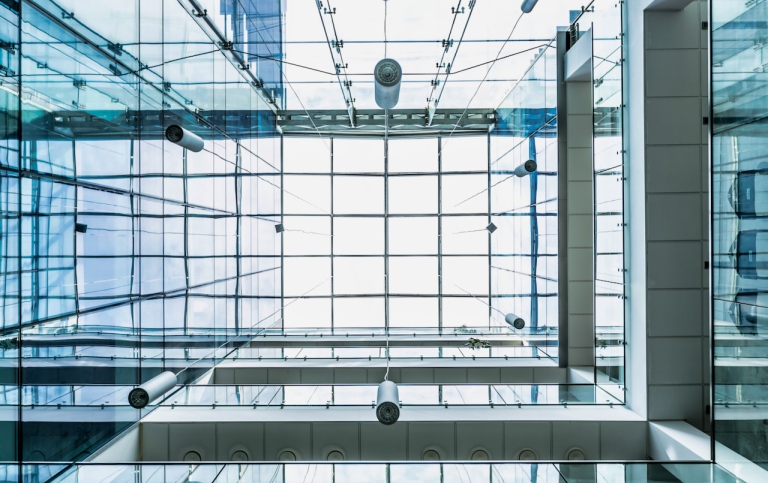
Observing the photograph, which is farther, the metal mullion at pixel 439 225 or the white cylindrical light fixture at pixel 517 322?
the metal mullion at pixel 439 225

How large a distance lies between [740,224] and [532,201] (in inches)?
287

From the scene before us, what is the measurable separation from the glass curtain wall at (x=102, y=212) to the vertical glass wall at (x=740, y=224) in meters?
7.54

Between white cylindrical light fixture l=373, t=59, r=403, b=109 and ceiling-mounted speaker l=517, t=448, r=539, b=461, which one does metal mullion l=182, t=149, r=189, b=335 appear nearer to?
white cylindrical light fixture l=373, t=59, r=403, b=109

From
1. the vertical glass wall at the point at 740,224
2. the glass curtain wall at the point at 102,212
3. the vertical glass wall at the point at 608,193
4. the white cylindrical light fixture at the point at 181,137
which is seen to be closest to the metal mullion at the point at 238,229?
the glass curtain wall at the point at 102,212

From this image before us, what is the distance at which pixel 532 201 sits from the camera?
12.9 metres

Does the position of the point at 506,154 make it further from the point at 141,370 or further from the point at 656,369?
the point at 141,370

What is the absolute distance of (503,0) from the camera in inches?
388

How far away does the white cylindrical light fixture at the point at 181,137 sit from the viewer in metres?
6.45

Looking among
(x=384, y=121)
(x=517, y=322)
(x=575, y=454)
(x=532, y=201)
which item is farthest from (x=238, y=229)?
(x=575, y=454)

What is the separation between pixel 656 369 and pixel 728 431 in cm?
178

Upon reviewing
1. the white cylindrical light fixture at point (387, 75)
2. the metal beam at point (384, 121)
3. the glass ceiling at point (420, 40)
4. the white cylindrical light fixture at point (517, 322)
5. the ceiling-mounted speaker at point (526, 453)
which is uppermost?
the glass ceiling at point (420, 40)

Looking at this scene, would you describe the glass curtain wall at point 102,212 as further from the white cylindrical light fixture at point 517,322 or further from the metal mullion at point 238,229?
the white cylindrical light fixture at point 517,322

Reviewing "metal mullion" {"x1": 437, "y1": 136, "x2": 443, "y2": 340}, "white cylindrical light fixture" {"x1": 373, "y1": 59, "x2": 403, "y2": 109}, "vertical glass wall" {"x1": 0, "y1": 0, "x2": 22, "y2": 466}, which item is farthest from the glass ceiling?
"vertical glass wall" {"x1": 0, "y1": 0, "x2": 22, "y2": 466}

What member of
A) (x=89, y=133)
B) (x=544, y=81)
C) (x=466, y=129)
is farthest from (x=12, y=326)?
(x=466, y=129)
